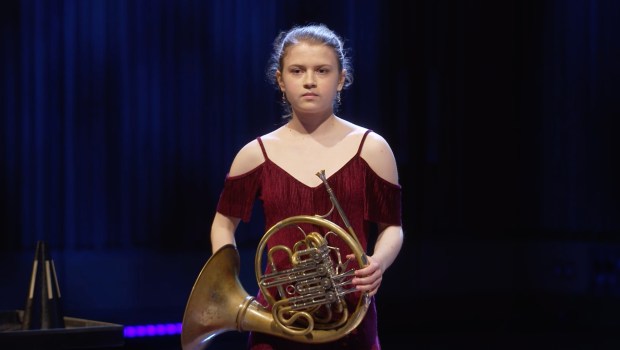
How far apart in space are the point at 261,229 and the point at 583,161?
6.35 ft

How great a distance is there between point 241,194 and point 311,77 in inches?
14.4

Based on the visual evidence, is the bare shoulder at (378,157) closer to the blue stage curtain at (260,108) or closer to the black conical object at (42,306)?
the black conical object at (42,306)

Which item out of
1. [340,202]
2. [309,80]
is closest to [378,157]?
[340,202]

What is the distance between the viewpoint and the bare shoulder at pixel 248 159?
262 cm

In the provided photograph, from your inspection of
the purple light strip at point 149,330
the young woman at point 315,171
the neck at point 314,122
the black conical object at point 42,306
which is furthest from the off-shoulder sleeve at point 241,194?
the purple light strip at point 149,330

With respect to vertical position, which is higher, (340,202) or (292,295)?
(340,202)

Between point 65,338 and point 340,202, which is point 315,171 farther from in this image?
point 65,338

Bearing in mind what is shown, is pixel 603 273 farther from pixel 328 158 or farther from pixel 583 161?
pixel 328 158

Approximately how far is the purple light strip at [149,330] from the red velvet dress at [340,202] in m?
2.80

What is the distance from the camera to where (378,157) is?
258 centimetres

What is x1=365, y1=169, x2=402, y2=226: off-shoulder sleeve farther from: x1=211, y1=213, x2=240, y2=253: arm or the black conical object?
the black conical object

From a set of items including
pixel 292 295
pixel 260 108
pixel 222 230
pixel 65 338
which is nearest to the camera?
pixel 292 295

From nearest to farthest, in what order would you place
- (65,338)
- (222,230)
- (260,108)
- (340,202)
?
(340,202), (222,230), (65,338), (260,108)

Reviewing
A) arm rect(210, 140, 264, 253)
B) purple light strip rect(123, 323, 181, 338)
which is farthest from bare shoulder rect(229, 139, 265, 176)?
purple light strip rect(123, 323, 181, 338)
